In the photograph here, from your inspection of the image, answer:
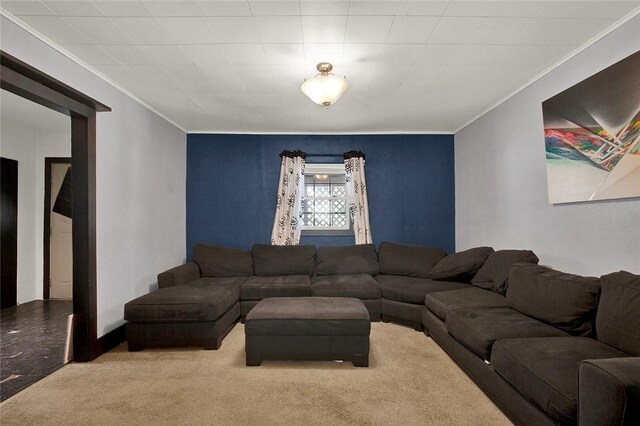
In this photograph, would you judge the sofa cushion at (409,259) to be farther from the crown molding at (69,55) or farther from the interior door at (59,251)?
the interior door at (59,251)

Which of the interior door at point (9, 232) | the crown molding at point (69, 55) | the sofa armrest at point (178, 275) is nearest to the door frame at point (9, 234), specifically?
the interior door at point (9, 232)

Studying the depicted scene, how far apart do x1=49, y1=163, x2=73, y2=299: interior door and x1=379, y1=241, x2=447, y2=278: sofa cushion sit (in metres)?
4.75

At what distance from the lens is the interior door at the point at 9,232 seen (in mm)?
4406

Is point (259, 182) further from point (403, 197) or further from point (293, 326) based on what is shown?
point (293, 326)

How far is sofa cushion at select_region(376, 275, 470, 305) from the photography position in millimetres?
3531

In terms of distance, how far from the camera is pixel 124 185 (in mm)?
3303

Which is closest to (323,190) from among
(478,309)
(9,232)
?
(478,309)

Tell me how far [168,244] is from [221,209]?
3.07ft

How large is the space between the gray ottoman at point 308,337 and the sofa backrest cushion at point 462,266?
1.60 metres

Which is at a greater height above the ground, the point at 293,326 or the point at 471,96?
the point at 471,96

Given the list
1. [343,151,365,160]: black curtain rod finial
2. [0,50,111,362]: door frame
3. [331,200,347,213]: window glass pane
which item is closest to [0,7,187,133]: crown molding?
[0,50,111,362]: door frame

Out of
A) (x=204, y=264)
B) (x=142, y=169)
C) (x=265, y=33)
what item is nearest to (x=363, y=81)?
(x=265, y=33)

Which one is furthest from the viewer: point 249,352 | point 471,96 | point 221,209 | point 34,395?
point 221,209

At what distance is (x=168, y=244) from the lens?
4.27 metres
